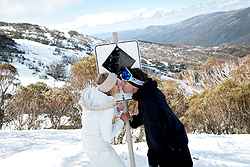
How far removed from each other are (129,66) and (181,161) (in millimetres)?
1283

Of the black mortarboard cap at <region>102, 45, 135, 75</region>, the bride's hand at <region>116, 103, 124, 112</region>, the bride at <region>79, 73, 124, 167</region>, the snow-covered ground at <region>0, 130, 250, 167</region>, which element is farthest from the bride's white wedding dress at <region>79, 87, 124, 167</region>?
the snow-covered ground at <region>0, 130, 250, 167</region>

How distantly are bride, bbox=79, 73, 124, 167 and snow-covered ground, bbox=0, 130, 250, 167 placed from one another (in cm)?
271

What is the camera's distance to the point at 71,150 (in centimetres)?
809

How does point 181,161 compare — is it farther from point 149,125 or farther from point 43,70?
point 43,70

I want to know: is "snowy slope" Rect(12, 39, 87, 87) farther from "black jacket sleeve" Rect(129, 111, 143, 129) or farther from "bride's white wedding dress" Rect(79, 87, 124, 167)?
"bride's white wedding dress" Rect(79, 87, 124, 167)

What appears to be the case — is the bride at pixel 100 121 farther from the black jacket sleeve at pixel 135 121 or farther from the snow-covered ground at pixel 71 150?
the snow-covered ground at pixel 71 150

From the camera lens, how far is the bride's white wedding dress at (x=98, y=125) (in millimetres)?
4199

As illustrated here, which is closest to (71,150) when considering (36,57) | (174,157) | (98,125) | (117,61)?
(117,61)

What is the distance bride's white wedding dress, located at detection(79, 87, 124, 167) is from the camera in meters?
4.20

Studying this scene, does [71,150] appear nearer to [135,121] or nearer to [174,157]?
[135,121]

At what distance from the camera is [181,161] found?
4035mm

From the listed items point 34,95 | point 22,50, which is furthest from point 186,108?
point 22,50

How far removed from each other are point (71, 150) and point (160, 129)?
4.37 meters

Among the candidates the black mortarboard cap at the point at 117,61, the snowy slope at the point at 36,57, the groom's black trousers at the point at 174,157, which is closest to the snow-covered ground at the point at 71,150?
the black mortarboard cap at the point at 117,61
